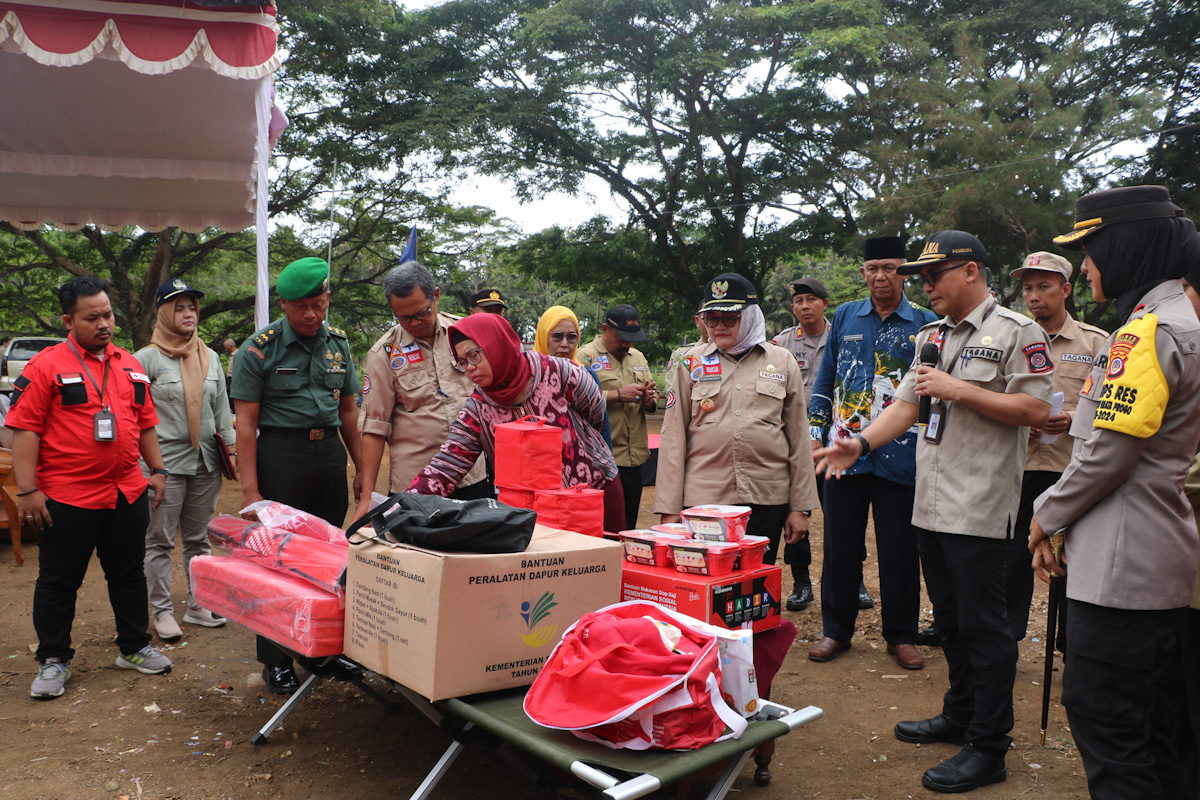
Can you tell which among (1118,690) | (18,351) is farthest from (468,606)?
(18,351)

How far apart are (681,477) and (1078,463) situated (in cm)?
189

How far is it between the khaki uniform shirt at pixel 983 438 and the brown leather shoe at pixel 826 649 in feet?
4.61

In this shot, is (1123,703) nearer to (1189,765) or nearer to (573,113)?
(1189,765)

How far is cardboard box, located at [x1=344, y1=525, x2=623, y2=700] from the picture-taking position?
83.9 inches

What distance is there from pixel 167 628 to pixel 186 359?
1541 millimetres

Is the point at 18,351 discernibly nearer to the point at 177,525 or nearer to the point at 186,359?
the point at 186,359

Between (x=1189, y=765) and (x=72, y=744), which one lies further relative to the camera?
(x=72, y=744)

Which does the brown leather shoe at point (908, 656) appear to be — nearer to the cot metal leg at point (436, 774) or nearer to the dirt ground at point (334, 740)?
the dirt ground at point (334, 740)

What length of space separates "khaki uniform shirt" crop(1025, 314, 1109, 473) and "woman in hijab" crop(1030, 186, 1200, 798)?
75.6 inches

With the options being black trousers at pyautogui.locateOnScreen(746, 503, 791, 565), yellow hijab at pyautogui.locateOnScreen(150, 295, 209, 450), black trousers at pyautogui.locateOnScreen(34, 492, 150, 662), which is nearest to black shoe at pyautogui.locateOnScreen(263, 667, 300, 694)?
black trousers at pyautogui.locateOnScreen(34, 492, 150, 662)

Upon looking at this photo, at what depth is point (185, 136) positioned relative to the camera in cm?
572

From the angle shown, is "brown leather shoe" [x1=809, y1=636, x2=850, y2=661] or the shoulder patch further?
"brown leather shoe" [x1=809, y1=636, x2=850, y2=661]

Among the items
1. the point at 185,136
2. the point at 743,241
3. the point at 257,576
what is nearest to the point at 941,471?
the point at 257,576

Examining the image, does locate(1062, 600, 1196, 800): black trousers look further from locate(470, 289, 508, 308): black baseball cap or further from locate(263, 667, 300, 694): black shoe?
locate(470, 289, 508, 308): black baseball cap
